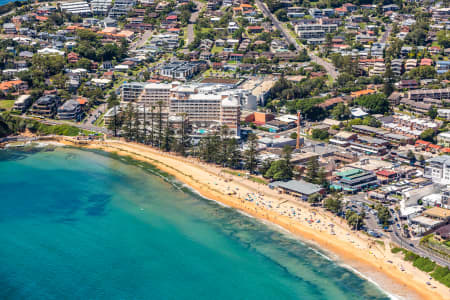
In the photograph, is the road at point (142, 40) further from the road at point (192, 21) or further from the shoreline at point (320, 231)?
the shoreline at point (320, 231)

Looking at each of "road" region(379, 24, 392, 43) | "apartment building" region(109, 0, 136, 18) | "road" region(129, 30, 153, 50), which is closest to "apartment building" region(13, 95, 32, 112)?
"road" region(129, 30, 153, 50)

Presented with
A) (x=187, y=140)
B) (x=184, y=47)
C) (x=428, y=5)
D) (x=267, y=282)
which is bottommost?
(x=267, y=282)

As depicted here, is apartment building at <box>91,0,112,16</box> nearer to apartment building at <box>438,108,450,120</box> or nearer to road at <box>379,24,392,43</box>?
road at <box>379,24,392,43</box>

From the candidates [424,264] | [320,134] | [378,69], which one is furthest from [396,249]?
[378,69]

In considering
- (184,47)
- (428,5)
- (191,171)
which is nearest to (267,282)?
(191,171)

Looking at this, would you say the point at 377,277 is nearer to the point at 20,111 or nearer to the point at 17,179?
the point at 17,179

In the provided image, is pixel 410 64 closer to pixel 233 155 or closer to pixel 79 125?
pixel 233 155
